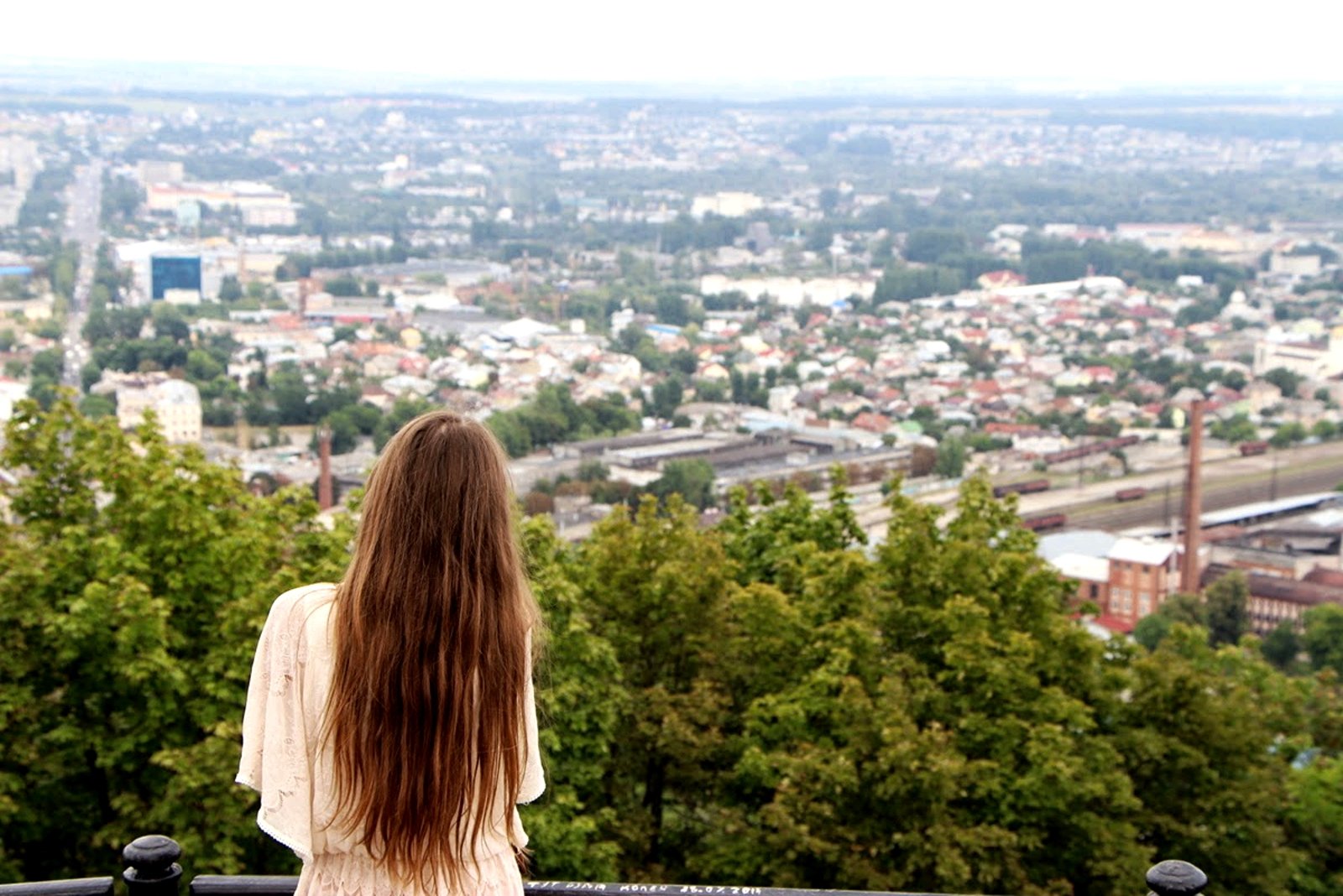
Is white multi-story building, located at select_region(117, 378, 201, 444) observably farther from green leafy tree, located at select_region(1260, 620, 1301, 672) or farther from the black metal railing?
the black metal railing

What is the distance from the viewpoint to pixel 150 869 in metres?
1.86

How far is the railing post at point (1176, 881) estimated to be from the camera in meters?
1.81

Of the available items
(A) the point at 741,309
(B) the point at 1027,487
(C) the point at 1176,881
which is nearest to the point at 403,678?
(C) the point at 1176,881

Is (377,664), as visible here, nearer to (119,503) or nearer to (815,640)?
(119,503)

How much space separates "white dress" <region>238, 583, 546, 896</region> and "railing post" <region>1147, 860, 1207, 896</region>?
70cm

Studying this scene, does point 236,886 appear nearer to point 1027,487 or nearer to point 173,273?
point 1027,487

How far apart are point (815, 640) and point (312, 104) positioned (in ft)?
352

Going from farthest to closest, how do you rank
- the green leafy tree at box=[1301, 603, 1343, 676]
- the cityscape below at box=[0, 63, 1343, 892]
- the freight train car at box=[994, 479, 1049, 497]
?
the freight train car at box=[994, 479, 1049, 497], the cityscape below at box=[0, 63, 1343, 892], the green leafy tree at box=[1301, 603, 1343, 676]

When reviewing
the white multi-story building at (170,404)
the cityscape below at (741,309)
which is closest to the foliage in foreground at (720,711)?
the cityscape below at (741,309)

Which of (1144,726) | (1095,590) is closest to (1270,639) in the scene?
(1095,590)

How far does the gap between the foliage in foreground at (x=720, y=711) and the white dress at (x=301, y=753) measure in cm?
509

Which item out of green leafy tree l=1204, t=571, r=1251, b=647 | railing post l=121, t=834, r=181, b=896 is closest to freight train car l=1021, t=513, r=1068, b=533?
green leafy tree l=1204, t=571, r=1251, b=647

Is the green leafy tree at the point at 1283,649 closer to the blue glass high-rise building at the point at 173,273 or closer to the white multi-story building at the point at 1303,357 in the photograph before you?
the white multi-story building at the point at 1303,357

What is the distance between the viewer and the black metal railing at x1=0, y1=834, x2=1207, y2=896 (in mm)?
1821
